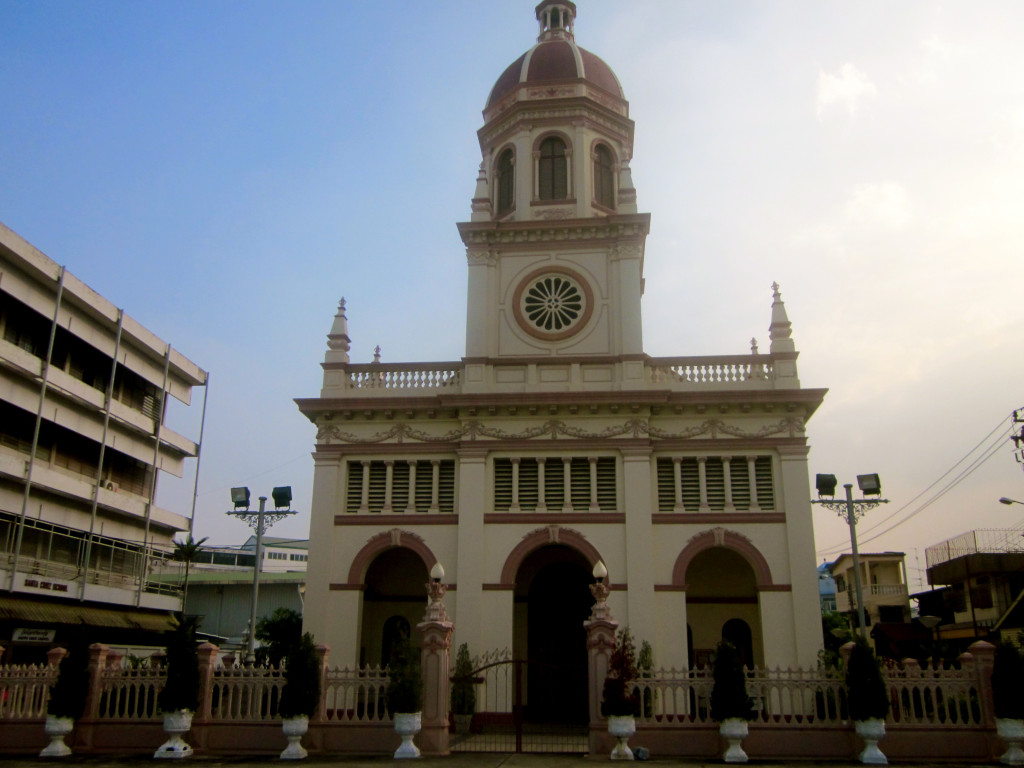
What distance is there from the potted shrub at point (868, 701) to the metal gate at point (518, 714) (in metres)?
5.75

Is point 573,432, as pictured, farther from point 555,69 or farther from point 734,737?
point 555,69

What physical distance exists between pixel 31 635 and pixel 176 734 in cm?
1517

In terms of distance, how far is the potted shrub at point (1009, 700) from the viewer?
1725 cm

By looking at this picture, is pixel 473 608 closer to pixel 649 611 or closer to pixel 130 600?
pixel 649 611

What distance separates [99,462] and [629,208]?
2333 centimetres

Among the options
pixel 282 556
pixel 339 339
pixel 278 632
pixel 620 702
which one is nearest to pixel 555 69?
pixel 339 339

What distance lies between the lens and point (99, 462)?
3538 cm

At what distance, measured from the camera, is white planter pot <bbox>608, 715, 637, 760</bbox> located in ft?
57.9

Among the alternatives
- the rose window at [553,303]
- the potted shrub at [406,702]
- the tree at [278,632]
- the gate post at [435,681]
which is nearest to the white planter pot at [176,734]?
the potted shrub at [406,702]

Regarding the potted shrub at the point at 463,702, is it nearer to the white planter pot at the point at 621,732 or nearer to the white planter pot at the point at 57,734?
the white planter pot at the point at 621,732

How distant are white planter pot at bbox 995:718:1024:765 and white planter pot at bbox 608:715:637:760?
729 centimetres

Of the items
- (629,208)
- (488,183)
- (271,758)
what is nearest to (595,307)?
(629,208)

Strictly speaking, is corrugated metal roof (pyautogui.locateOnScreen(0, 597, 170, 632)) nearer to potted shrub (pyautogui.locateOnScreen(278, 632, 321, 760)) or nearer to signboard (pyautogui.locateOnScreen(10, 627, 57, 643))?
signboard (pyautogui.locateOnScreen(10, 627, 57, 643))

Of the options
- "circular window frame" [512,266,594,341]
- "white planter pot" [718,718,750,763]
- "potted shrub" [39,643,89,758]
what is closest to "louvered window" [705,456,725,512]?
"circular window frame" [512,266,594,341]
